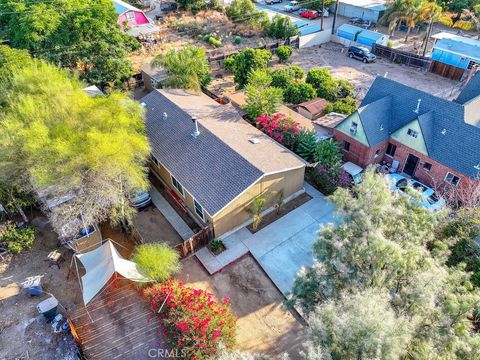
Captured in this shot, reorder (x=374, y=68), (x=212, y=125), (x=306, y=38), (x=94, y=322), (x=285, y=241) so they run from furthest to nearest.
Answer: (x=306, y=38) → (x=374, y=68) → (x=212, y=125) → (x=285, y=241) → (x=94, y=322)

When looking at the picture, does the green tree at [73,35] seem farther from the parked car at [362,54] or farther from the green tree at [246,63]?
the parked car at [362,54]

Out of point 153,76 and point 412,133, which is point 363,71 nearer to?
point 412,133

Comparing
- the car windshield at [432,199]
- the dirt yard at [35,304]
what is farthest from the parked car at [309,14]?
the dirt yard at [35,304]

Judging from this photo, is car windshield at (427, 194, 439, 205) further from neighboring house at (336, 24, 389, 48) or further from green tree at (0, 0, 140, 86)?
green tree at (0, 0, 140, 86)

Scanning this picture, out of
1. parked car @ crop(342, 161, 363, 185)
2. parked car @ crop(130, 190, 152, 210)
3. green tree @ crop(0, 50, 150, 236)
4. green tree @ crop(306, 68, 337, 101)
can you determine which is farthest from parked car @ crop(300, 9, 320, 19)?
parked car @ crop(130, 190, 152, 210)

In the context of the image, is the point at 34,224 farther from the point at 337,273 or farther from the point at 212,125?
the point at 337,273

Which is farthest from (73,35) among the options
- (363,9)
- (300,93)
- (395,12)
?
(363,9)

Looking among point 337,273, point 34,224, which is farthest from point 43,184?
point 337,273
